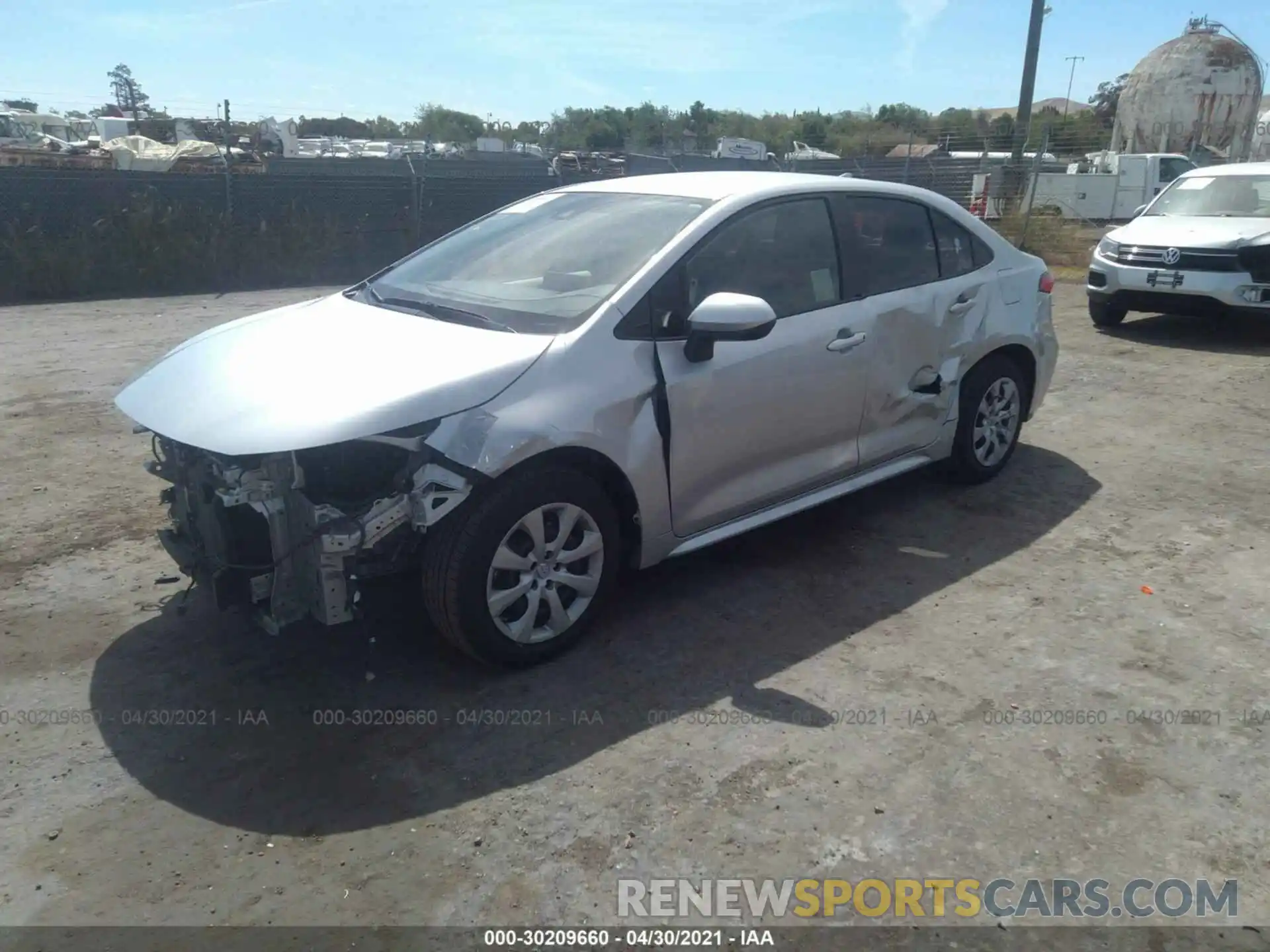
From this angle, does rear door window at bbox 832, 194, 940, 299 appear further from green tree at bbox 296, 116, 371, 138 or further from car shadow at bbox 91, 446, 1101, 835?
green tree at bbox 296, 116, 371, 138

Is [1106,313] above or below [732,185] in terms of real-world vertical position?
below

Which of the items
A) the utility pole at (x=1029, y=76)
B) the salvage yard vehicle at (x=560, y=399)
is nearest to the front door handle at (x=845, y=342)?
the salvage yard vehicle at (x=560, y=399)

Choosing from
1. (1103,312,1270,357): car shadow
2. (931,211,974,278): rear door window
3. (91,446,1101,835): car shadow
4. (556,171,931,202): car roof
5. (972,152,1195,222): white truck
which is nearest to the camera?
(91,446,1101,835): car shadow

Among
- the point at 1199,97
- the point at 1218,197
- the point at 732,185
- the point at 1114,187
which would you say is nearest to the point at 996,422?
the point at 732,185

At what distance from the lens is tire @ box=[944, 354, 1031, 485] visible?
5195mm

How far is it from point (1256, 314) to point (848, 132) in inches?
2229

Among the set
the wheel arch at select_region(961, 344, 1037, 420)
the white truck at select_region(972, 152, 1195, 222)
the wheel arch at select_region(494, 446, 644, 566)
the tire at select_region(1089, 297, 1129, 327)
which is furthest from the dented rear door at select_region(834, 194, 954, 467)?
the white truck at select_region(972, 152, 1195, 222)

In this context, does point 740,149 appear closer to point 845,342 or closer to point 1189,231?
point 1189,231

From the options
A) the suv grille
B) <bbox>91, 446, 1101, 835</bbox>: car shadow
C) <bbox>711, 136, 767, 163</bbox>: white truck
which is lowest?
<bbox>91, 446, 1101, 835</bbox>: car shadow

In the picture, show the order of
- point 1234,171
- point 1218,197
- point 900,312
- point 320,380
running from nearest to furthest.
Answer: point 320,380 → point 900,312 → point 1218,197 → point 1234,171

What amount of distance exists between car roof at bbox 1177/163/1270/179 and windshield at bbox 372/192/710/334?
8.65 m

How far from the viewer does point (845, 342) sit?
4.34 meters

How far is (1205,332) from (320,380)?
9830mm

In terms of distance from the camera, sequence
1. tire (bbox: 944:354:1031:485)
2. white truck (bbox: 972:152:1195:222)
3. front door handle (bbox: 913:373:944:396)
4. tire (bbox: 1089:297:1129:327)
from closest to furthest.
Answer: front door handle (bbox: 913:373:944:396) < tire (bbox: 944:354:1031:485) < tire (bbox: 1089:297:1129:327) < white truck (bbox: 972:152:1195:222)
